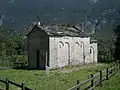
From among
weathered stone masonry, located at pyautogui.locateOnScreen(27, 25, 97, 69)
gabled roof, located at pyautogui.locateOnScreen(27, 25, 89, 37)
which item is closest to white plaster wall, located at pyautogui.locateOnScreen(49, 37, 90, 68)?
weathered stone masonry, located at pyautogui.locateOnScreen(27, 25, 97, 69)

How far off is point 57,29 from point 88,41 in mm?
7469

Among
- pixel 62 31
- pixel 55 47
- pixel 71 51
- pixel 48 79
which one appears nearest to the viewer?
pixel 48 79

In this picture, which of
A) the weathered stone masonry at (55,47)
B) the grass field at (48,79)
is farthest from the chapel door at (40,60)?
the grass field at (48,79)

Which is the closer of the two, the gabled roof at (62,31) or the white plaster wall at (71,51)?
the white plaster wall at (71,51)

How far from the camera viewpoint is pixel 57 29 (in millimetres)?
42469

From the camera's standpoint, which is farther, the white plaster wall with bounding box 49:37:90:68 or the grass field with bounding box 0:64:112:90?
the white plaster wall with bounding box 49:37:90:68

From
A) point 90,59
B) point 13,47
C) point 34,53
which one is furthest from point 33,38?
point 13,47

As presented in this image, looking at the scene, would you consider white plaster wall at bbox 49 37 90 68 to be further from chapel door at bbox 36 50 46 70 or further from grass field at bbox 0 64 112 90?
grass field at bbox 0 64 112 90

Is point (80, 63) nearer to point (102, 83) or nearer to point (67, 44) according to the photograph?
point (67, 44)

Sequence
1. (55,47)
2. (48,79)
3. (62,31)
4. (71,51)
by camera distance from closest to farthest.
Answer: (48,79)
(55,47)
(62,31)
(71,51)

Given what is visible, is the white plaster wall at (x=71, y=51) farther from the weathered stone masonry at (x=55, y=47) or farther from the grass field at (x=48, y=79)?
the grass field at (x=48, y=79)

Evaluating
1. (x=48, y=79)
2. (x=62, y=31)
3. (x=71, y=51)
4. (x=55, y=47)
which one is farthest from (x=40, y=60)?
(x=48, y=79)

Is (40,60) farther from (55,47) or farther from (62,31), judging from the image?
(62,31)

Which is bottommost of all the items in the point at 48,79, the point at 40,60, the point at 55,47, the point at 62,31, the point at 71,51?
the point at 48,79
